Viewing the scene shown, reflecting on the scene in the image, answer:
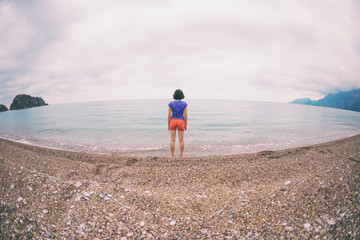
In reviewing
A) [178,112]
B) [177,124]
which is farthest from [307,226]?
[178,112]

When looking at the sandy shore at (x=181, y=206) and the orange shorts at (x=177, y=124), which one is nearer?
the sandy shore at (x=181, y=206)

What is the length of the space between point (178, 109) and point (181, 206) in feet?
18.3

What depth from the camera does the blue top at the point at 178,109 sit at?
9.18 meters

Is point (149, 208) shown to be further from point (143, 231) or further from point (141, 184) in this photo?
point (141, 184)

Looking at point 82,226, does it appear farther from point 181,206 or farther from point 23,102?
point 23,102

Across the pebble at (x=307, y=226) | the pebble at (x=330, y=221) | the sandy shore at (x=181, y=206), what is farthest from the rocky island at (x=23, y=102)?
the pebble at (x=330, y=221)

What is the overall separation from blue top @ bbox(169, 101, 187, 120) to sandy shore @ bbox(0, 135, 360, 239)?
3.65 meters

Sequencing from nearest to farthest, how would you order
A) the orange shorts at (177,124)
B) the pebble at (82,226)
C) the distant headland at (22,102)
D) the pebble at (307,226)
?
1. the pebble at (307,226)
2. the pebble at (82,226)
3. the orange shorts at (177,124)
4. the distant headland at (22,102)

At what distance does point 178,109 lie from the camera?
30.4 ft

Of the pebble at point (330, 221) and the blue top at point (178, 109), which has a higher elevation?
the blue top at point (178, 109)

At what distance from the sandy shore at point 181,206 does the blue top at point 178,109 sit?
144 inches

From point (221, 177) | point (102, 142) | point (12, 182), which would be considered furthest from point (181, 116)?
point (102, 142)

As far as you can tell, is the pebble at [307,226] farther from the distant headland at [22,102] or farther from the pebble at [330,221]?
the distant headland at [22,102]

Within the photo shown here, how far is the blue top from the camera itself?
30.1 feet
